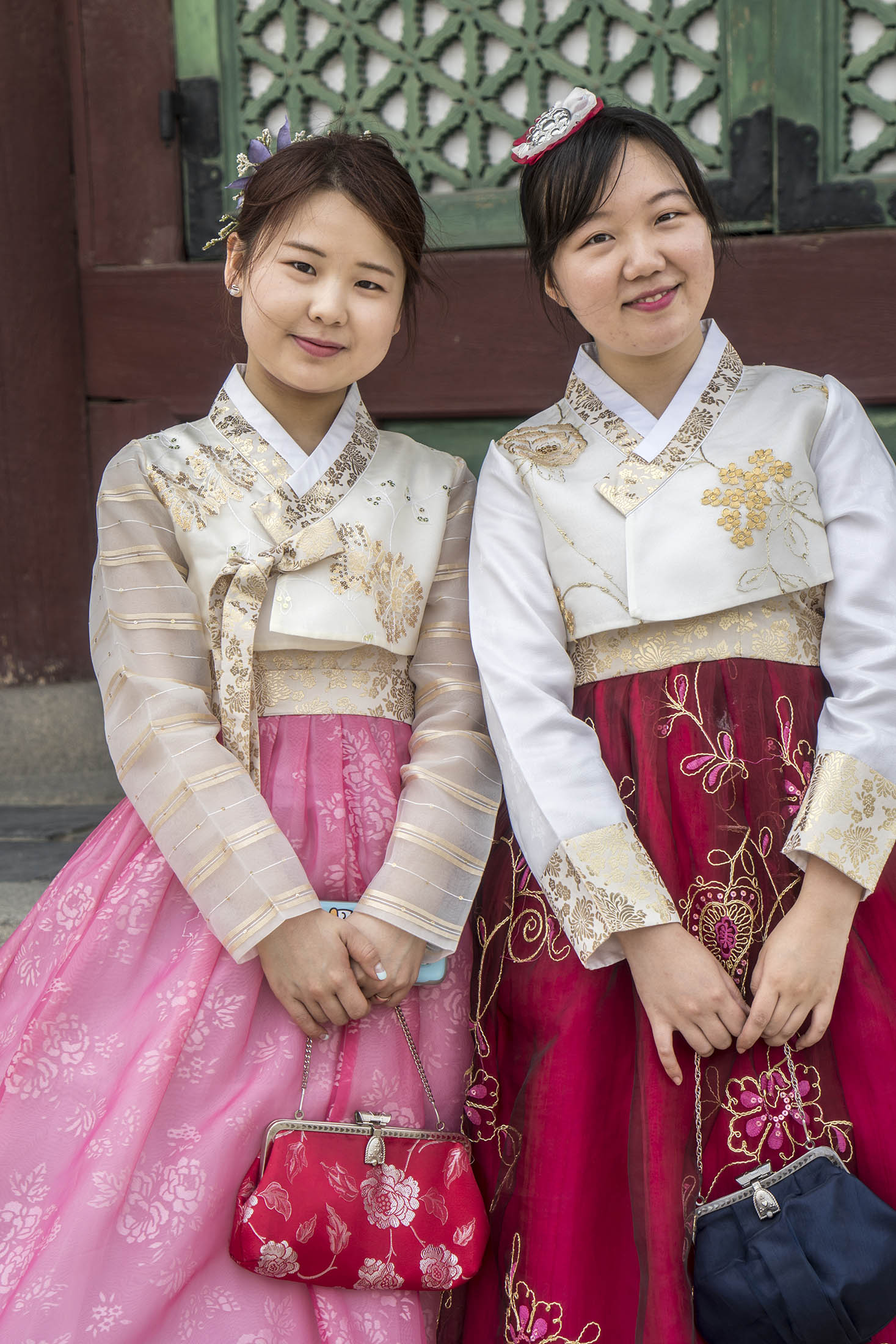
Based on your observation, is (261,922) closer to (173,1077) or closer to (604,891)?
(173,1077)

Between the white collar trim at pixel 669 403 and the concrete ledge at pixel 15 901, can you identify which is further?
the concrete ledge at pixel 15 901

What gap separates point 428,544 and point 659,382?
1.31 feet

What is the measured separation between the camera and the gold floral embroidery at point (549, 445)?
1.74 meters

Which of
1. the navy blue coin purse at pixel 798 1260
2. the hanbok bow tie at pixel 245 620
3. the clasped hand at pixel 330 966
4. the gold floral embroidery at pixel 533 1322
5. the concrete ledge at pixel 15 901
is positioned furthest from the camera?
the concrete ledge at pixel 15 901

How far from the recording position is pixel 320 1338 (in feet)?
4.70

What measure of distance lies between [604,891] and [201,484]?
78cm

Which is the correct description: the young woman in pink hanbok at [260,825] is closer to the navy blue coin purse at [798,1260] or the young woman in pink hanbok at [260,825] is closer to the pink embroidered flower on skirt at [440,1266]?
the pink embroidered flower on skirt at [440,1266]

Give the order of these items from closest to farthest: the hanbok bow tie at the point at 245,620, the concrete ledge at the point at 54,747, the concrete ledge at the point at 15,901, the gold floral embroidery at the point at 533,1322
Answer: the gold floral embroidery at the point at 533,1322 → the hanbok bow tie at the point at 245,620 → the concrete ledge at the point at 15,901 → the concrete ledge at the point at 54,747

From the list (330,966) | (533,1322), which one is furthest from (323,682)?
(533,1322)

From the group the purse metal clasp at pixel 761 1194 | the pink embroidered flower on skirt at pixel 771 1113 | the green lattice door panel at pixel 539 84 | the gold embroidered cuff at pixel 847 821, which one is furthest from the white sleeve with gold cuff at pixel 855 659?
the green lattice door panel at pixel 539 84

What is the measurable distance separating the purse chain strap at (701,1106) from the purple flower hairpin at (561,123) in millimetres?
1212

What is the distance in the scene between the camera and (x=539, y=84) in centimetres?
259

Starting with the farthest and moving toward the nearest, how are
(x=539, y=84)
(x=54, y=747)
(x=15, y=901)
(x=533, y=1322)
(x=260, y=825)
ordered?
(x=54, y=747)
(x=539, y=84)
(x=15, y=901)
(x=260, y=825)
(x=533, y=1322)

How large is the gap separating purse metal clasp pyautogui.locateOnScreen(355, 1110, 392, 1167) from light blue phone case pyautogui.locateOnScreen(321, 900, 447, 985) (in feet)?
0.60
